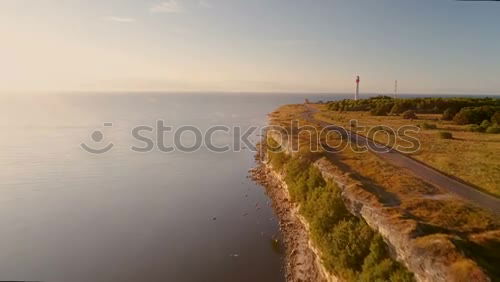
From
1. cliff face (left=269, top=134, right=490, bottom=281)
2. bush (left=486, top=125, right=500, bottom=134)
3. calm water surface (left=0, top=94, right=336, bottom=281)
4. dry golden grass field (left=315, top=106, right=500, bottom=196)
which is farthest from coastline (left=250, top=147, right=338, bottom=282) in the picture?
bush (left=486, top=125, right=500, bottom=134)

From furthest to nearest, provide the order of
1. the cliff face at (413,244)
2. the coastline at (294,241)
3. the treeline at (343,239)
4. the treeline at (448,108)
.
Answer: the treeline at (448,108) → the coastline at (294,241) → the treeline at (343,239) → the cliff face at (413,244)

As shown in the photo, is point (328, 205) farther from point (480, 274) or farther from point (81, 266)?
point (81, 266)

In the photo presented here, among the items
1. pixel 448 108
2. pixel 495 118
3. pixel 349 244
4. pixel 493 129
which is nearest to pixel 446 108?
pixel 448 108

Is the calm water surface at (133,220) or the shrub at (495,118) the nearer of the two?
the calm water surface at (133,220)

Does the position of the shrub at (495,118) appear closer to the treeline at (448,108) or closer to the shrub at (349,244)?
the treeline at (448,108)

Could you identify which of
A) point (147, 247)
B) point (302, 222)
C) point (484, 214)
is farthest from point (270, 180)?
point (484, 214)

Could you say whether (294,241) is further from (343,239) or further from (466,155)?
(466,155)

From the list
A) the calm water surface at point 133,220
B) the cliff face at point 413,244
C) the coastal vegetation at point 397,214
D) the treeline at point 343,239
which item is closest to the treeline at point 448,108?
the coastal vegetation at point 397,214
